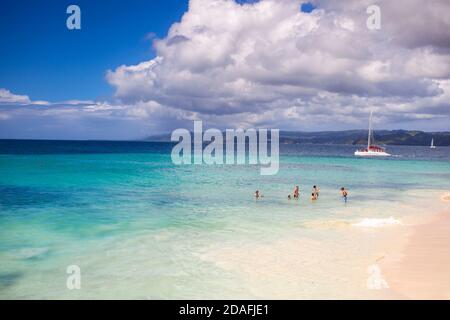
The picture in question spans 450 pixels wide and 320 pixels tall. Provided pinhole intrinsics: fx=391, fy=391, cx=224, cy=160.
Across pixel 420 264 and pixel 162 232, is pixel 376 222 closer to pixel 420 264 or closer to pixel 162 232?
pixel 420 264

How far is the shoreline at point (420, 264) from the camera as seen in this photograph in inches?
515

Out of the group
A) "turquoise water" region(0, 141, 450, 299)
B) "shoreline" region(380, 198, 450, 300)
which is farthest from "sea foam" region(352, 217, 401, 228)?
"shoreline" region(380, 198, 450, 300)

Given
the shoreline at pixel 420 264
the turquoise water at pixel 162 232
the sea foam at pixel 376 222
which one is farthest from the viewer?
the sea foam at pixel 376 222

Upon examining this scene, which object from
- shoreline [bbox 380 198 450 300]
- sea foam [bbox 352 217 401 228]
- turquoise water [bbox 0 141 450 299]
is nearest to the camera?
shoreline [bbox 380 198 450 300]

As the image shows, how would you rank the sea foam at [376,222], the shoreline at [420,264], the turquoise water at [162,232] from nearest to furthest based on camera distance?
the shoreline at [420,264] → the turquoise water at [162,232] → the sea foam at [376,222]

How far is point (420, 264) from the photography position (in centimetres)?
1585

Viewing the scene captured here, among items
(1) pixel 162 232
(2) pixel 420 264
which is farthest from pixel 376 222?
(1) pixel 162 232

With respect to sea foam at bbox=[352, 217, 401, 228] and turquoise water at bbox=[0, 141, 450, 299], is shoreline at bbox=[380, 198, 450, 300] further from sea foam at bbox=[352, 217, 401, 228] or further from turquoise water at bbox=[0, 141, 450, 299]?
turquoise water at bbox=[0, 141, 450, 299]

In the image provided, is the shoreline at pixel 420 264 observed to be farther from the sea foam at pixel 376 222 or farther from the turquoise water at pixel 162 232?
the turquoise water at pixel 162 232

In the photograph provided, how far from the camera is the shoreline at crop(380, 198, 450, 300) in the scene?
42.9ft

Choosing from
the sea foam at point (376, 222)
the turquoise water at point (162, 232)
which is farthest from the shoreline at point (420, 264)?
the turquoise water at point (162, 232)
